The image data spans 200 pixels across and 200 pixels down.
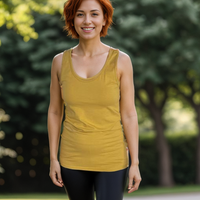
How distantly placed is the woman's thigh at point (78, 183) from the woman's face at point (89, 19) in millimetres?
736

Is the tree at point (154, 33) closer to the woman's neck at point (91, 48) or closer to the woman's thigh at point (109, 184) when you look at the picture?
the woman's neck at point (91, 48)

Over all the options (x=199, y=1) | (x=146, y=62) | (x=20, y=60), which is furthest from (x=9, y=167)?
(x=199, y=1)

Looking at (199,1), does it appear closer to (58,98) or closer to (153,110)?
(153,110)

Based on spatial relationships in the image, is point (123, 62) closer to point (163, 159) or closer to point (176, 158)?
point (163, 159)

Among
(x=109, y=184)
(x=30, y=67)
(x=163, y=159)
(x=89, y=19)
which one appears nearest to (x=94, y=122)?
(x=109, y=184)

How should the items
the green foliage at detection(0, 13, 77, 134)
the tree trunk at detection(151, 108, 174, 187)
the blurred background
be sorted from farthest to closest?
the tree trunk at detection(151, 108, 174, 187) → the green foliage at detection(0, 13, 77, 134) → the blurred background

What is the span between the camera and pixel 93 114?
2508 millimetres

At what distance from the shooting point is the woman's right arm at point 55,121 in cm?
266

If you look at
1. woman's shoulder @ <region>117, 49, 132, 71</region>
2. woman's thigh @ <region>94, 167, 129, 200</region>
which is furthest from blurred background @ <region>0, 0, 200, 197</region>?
woman's thigh @ <region>94, 167, 129, 200</region>

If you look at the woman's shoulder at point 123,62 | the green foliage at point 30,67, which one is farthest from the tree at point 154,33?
the woman's shoulder at point 123,62

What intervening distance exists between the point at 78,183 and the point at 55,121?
374 millimetres

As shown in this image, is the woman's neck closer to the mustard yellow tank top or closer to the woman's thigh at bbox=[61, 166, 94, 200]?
the mustard yellow tank top

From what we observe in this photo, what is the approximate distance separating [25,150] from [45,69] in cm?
635

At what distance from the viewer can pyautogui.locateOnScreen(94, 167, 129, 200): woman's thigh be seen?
256 cm
